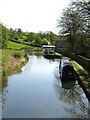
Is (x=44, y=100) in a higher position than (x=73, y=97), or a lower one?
higher

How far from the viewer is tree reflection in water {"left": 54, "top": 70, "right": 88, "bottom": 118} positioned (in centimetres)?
1239

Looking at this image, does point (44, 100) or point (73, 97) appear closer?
point (44, 100)

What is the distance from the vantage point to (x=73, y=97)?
53.5ft

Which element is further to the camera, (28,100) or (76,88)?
(76,88)

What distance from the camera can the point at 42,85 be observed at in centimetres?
1995

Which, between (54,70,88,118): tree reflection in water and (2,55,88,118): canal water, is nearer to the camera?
(2,55,88,118): canal water

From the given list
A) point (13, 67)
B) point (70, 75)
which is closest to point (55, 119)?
point (70, 75)

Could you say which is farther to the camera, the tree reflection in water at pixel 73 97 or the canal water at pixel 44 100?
the tree reflection in water at pixel 73 97

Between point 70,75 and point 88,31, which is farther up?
point 88,31

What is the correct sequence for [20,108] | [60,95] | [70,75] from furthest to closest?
1. [70,75]
2. [60,95]
3. [20,108]

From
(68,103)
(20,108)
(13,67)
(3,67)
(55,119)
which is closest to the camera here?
(55,119)

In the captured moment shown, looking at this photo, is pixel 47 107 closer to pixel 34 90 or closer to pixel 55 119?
pixel 55 119

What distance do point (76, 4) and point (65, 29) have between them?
1699cm

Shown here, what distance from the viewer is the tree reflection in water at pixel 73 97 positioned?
12.4 m
